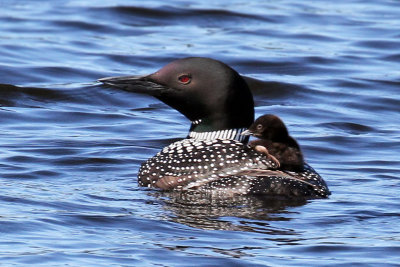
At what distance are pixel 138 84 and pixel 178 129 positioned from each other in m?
2.25

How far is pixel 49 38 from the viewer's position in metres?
14.5

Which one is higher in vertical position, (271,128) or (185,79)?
(185,79)

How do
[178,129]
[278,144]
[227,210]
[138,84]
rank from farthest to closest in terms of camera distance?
[178,129] → [138,84] → [278,144] → [227,210]

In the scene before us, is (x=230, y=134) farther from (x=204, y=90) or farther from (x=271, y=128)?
(x=271, y=128)

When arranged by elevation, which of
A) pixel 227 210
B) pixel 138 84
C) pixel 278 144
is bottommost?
pixel 227 210

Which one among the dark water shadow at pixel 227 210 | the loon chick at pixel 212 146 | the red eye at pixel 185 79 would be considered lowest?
the dark water shadow at pixel 227 210

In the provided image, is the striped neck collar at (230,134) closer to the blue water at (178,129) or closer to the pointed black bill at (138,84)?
the pointed black bill at (138,84)

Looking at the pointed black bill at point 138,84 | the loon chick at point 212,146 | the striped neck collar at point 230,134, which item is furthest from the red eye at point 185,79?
the striped neck collar at point 230,134

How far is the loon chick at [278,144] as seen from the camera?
7730mm

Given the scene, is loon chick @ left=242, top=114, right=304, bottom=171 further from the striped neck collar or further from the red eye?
the red eye

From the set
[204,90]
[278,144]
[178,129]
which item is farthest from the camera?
[178,129]

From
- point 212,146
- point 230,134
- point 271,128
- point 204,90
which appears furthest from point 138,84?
point 271,128

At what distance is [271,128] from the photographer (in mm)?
7789

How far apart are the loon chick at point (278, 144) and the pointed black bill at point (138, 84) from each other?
92 centimetres
